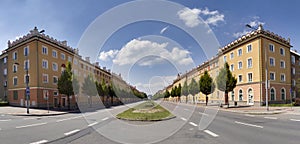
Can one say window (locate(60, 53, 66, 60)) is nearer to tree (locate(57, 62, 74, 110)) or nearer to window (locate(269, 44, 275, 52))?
tree (locate(57, 62, 74, 110))

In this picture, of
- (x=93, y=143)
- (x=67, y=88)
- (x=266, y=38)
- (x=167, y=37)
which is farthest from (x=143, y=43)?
(x=266, y=38)

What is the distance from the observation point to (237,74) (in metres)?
52.3

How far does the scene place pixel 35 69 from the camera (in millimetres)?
43062

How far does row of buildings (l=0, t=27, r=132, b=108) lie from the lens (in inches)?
1695

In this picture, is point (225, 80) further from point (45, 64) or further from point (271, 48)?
point (45, 64)

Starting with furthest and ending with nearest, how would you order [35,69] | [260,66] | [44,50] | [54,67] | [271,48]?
[54,67] → [271,48] → [44,50] → [260,66] → [35,69]

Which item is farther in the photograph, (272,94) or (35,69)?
(272,94)

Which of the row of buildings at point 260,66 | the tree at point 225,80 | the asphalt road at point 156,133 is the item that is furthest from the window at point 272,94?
the asphalt road at point 156,133

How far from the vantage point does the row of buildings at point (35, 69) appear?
43.1 m

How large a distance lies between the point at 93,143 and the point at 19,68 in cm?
4573

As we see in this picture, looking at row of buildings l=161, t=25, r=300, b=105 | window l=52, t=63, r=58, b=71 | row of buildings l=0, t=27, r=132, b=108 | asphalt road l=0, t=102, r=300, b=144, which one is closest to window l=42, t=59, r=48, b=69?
row of buildings l=0, t=27, r=132, b=108

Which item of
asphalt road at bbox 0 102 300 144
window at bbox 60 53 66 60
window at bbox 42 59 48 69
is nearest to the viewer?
asphalt road at bbox 0 102 300 144

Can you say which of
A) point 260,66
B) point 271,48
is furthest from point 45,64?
point 271,48

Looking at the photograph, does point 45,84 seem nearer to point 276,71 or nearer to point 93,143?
point 93,143
